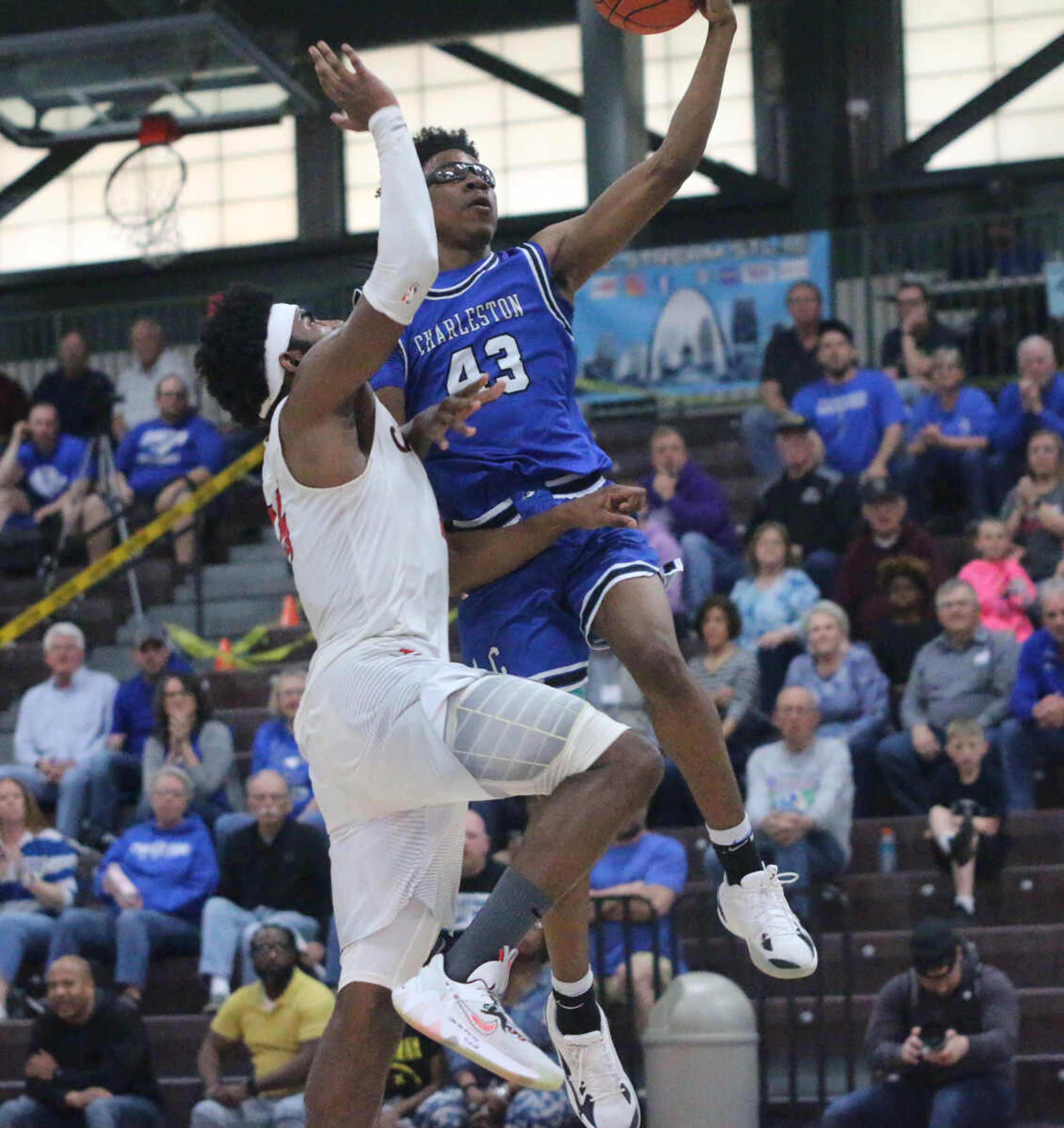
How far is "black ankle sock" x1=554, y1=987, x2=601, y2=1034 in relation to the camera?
18.1 ft

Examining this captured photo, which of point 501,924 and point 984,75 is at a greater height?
point 984,75

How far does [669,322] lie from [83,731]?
221 inches

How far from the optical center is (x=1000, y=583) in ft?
35.6

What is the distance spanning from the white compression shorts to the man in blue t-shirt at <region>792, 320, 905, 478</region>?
7.56 metres

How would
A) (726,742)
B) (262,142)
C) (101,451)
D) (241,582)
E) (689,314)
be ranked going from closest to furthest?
(726,742), (241,582), (689,314), (101,451), (262,142)

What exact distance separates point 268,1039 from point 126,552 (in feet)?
18.2

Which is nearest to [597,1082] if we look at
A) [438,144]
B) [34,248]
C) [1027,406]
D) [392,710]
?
[392,710]

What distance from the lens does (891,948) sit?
9680 millimetres

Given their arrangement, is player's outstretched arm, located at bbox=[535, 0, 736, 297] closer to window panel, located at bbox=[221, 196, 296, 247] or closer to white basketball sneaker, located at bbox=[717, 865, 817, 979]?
white basketball sneaker, located at bbox=[717, 865, 817, 979]

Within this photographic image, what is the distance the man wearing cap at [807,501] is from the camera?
1190 centimetres

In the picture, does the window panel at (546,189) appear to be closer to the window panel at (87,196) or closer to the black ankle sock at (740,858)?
the window panel at (87,196)

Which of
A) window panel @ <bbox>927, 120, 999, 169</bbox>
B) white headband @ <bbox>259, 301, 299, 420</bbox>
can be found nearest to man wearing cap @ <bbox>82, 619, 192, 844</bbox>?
white headband @ <bbox>259, 301, 299, 420</bbox>

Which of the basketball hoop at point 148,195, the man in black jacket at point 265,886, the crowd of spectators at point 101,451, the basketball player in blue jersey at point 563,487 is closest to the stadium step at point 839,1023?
the man in black jacket at point 265,886

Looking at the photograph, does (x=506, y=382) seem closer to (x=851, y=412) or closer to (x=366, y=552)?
(x=366, y=552)
